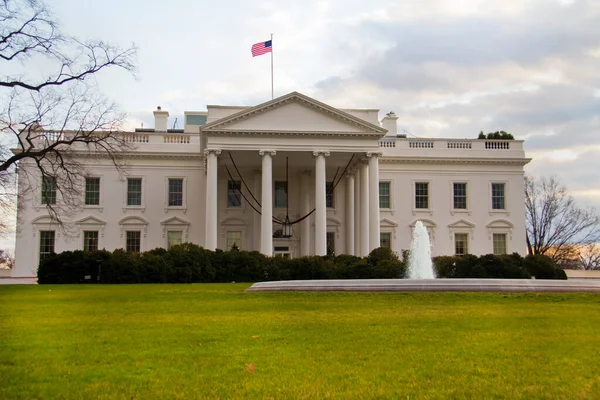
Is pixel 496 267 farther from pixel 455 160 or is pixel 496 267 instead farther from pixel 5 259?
pixel 5 259

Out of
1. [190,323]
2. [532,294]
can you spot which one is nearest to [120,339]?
[190,323]

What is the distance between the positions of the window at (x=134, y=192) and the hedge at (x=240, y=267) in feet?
42.2

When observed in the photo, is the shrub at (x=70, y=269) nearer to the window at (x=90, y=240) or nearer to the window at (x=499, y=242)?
the window at (x=90, y=240)

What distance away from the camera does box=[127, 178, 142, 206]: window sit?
44.8 m

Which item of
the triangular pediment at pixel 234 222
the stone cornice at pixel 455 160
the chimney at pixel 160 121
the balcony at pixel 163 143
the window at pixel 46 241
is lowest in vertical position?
the window at pixel 46 241

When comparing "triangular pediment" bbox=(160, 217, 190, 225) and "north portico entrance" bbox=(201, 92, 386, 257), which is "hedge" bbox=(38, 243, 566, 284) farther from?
"triangular pediment" bbox=(160, 217, 190, 225)

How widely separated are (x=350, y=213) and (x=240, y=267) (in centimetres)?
1298

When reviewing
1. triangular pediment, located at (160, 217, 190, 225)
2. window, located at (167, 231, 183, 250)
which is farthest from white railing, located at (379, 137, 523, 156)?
window, located at (167, 231, 183, 250)

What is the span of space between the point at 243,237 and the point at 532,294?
89.7ft

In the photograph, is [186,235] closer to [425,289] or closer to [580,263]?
[425,289]

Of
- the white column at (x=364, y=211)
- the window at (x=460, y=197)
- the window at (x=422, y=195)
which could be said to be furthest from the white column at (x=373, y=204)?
the window at (x=460, y=197)

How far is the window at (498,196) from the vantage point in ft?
157

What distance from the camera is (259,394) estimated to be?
25.8ft

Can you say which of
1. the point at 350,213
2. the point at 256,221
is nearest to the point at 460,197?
the point at 350,213
